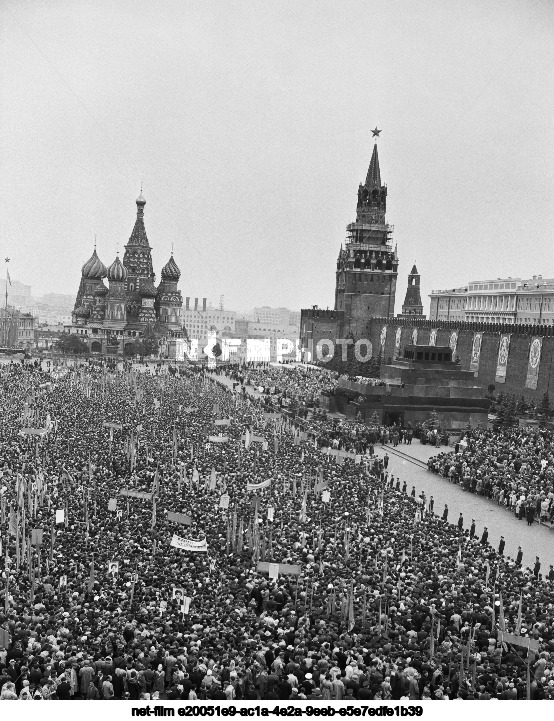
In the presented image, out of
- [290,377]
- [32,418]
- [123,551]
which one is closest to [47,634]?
[123,551]

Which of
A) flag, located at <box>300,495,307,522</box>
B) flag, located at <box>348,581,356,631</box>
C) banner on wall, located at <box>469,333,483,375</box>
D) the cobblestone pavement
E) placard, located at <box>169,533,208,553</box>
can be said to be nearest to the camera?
flag, located at <box>348,581,356,631</box>

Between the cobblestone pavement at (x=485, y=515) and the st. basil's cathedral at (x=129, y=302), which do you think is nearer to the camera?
the cobblestone pavement at (x=485, y=515)

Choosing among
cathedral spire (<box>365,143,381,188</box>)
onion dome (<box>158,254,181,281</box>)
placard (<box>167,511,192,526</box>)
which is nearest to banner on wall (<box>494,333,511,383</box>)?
cathedral spire (<box>365,143,381,188</box>)

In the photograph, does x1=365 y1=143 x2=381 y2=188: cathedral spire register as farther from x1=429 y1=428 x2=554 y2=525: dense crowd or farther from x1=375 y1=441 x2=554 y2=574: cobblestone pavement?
x1=375 y1=441 x2=554 y2=574: cobblestone pavement

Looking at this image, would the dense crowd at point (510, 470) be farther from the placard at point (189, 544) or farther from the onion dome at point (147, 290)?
the onion dome at point (147, 290)

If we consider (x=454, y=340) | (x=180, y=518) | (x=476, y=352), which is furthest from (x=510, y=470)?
(x=454, y=340)

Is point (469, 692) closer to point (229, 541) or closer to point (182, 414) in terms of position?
point (229, 541)

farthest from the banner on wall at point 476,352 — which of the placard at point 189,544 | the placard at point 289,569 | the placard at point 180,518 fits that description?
the placard at point 289,569
